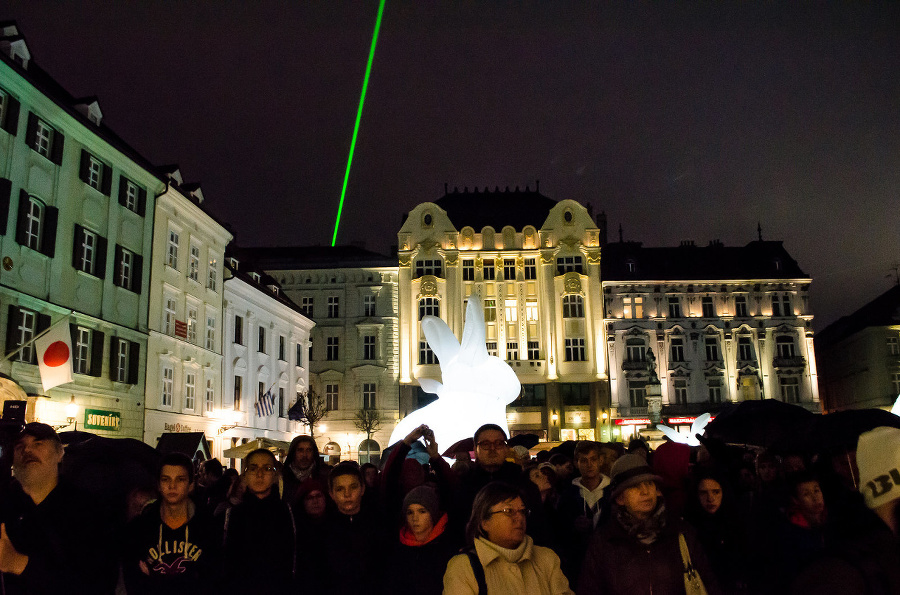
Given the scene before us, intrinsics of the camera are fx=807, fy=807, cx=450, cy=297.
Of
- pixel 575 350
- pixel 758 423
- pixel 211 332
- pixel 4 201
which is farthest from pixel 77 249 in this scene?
pixel 575 350

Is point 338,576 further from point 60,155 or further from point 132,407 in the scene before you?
point 132,407

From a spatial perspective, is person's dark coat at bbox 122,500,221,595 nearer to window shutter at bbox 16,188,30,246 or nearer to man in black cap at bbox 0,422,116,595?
man in black cap at bbox 0,422,116,595

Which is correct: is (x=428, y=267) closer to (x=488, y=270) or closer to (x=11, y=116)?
(x=488, y=270)

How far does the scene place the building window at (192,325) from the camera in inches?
1273

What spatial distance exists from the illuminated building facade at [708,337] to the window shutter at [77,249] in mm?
35087

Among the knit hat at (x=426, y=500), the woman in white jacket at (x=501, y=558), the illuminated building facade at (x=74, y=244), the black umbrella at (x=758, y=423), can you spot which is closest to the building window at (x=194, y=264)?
the illuminated building facade at (x=74, y=244)

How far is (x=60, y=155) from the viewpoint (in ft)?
79.0

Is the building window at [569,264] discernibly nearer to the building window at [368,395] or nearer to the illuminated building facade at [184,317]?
the building window at [368,395]

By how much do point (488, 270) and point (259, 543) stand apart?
48.3m

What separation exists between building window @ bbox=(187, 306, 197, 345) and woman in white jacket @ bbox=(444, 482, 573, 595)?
97.2 feet

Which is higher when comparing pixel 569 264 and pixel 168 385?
Answer: pixel 569 264

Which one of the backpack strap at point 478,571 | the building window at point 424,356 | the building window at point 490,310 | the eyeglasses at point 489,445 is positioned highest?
the building window at point 490,310

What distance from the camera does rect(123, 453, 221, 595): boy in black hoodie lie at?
5039 millimetres

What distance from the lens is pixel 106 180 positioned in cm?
2673
